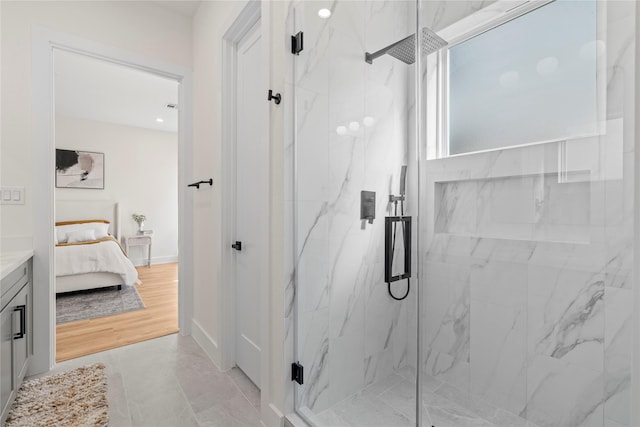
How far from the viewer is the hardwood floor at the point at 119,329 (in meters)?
2.43

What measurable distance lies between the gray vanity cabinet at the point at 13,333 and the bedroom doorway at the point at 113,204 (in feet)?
1.92

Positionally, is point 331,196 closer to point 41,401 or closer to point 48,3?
point 41,401

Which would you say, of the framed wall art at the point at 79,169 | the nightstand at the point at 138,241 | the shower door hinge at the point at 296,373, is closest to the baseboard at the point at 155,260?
the nightstand at the point at 138,241

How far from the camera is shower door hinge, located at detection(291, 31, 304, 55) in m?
1.50

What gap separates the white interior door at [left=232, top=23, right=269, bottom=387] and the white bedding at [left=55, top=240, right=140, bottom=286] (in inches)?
109

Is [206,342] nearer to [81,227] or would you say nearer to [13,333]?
[13,333]

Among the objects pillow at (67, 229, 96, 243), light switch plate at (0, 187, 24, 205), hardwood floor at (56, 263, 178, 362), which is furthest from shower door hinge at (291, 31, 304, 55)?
pillow at (67, 229, 96, 243)

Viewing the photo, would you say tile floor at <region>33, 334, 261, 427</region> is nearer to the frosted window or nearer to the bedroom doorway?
the bedroom doorway

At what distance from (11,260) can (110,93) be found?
3.45 meters

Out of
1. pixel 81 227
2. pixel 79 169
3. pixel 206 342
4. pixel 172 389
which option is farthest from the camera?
pixel 79 169

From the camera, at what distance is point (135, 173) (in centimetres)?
601

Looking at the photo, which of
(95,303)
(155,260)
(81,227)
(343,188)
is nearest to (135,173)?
(81,227)

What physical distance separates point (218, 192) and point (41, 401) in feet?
4.97

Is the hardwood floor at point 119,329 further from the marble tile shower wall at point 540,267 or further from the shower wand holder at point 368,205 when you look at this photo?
the marble tile shower wall at point 540,267
